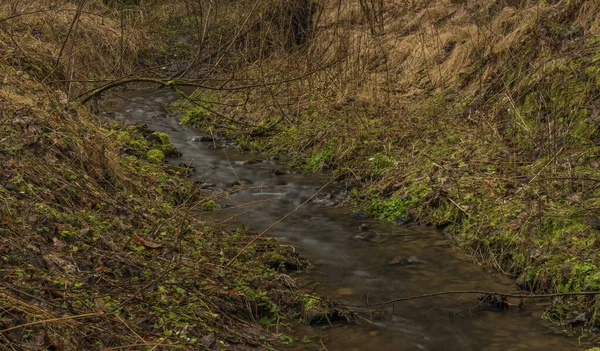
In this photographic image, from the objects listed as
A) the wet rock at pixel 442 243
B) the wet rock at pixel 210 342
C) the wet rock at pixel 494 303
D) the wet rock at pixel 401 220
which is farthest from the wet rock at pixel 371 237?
the wet rock at pixel 210 342

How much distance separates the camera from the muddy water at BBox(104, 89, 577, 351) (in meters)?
4.89

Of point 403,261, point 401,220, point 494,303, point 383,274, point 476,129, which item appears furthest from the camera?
point 476,129

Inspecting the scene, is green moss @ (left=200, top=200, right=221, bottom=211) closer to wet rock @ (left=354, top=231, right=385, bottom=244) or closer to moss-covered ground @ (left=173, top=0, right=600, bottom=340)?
moss-covered ground @ (left=173, top=0, right=600, bottom=340)

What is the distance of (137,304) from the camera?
435 cm

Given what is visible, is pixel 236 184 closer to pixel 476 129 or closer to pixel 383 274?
pixel 476 129

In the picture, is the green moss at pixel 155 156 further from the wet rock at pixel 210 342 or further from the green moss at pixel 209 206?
the wet rock at pixel 210 342

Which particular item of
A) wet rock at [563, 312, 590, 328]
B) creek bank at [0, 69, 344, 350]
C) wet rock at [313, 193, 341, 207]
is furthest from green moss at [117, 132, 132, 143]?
wet rock at [563, 312, 590, 328]

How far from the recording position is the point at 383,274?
6.11 metres

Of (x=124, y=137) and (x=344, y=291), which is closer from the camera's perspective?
(x=344, y=291)

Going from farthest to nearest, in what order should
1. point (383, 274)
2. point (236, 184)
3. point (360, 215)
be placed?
point (236, 184) → point (360, 215) → point (383, 274)

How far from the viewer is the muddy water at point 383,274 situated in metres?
4.89

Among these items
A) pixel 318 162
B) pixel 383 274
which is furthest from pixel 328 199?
pixel 383 274

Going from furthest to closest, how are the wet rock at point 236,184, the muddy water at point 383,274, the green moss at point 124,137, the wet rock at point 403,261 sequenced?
the green moss at point 124,137, the wet rock at point 236,184, the wet rock at point 403,261, the muddy water at point 383,274

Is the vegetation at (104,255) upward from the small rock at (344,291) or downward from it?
upward
